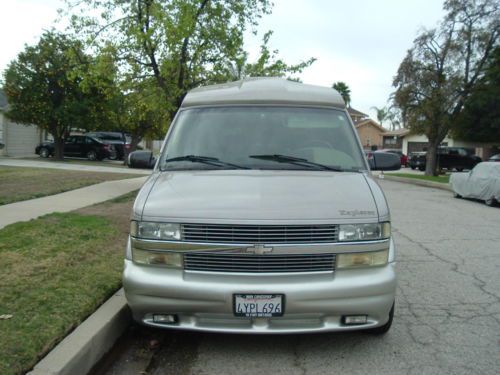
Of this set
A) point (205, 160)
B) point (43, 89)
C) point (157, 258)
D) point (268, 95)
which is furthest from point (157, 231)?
point (43, 89)

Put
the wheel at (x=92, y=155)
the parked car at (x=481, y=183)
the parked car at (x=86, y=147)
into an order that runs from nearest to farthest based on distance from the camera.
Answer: the parked car at (x=481, y=183), the parked car at (x=86, y=147), the wheel at (x=92, y=155)

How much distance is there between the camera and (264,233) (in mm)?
3445

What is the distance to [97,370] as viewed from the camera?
11.8 feet

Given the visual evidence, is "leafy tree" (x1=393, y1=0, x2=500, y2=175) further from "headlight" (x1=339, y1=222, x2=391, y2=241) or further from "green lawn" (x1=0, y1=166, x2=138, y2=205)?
"headlight" (x1=339, y1=222, x2=391, y2=241)

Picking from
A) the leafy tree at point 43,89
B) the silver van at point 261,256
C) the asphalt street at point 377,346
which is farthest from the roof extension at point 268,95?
the leafy tree at point 43,89

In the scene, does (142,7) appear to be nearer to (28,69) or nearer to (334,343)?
(334,343)

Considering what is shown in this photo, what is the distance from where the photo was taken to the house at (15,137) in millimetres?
29500

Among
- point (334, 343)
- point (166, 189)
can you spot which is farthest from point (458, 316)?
point (166, 189)

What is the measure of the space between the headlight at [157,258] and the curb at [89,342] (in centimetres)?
65

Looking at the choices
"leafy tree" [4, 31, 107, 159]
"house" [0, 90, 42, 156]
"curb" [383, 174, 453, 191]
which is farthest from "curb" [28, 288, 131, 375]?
"house" [0, 90, 42, 156]

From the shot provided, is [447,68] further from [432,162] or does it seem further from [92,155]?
[92,155]

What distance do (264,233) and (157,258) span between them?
809mm

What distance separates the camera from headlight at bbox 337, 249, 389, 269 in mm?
3523

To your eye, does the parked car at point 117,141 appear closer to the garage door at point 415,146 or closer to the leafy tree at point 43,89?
the leafy tree at point 43,89
